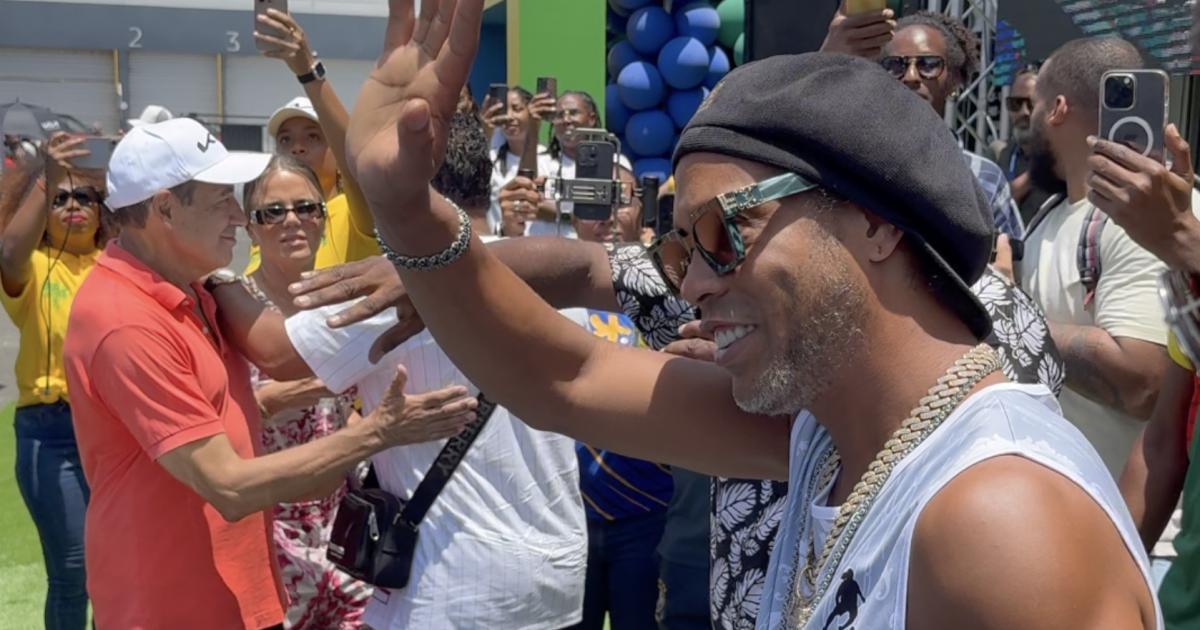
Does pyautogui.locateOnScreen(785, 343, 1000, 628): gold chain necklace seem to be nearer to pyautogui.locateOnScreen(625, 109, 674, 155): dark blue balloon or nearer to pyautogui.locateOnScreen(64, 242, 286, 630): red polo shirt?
pyautogui.locateOnScreen(64, 242, 286, 630): red polo shirt

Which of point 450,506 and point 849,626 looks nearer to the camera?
point 849,626

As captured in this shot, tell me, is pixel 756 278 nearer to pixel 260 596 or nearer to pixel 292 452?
pixel 292 452

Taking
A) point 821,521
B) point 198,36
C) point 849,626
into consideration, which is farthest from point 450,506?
point 198,36

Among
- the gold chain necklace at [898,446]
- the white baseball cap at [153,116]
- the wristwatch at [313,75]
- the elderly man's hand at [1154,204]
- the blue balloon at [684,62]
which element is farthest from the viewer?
the blue balloon at [684,62]

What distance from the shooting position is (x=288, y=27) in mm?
3920

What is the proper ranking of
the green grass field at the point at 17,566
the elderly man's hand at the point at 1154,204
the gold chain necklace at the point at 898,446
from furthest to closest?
1. the green grass field at the point at 17,566
2. the elderly man's hand at the point at 1154,204
3. the gold chain necklace at the point at 898,446

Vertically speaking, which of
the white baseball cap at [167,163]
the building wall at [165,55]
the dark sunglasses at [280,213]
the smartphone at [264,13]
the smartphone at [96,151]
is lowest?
the building wall at [165,55]

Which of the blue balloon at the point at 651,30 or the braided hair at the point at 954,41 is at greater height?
the braided hair at the point at 954,41

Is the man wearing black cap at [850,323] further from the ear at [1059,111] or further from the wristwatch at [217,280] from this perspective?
the ear at [1059,111]

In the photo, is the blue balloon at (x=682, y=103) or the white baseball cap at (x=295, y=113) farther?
the blue balloon at (x=682, y=103)

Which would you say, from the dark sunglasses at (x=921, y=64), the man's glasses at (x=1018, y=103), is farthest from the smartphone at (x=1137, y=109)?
the man's glasses at (x=1018, y=103)

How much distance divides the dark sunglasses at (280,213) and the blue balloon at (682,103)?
805cm

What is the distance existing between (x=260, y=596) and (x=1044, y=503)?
2272mm

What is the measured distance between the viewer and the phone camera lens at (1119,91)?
259 cm
